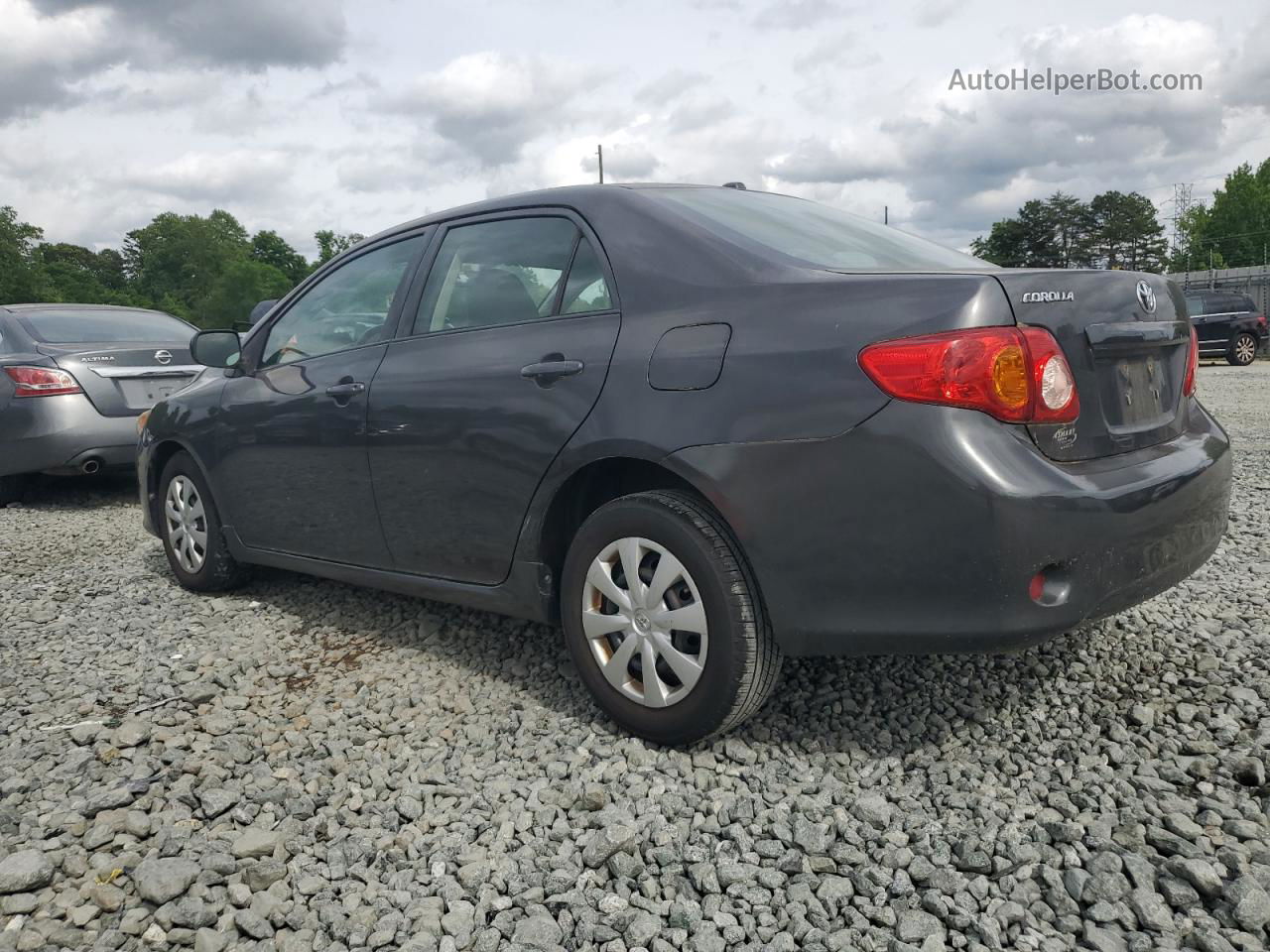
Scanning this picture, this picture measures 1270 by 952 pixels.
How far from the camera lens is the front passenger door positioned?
3723mm

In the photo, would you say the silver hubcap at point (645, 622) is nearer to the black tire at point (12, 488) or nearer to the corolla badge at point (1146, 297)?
the corolla badge at point (1146, 297)

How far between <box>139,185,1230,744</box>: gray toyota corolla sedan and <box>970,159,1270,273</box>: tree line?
7698 centimetres

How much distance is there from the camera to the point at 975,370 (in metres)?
2.30

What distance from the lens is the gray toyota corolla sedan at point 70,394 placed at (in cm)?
722

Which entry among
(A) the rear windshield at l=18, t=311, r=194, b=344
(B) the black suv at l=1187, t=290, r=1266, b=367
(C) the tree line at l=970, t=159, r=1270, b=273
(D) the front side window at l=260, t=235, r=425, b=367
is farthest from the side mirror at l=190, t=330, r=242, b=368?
(C) the tree line at l=970, t=159, r=1270, b=273

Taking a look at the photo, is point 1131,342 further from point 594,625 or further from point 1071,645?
point 594,625

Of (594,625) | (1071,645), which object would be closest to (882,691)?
(1071,645)

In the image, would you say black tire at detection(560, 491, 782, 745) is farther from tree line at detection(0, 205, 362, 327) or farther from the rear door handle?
tree line at detection(0, 205, 362, 327)

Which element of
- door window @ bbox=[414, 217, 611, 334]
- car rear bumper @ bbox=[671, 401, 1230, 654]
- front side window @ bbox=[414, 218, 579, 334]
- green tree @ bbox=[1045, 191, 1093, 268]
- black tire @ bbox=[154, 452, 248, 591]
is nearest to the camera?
car rear bumper @ bbox=[671, 401, 1230, 654]

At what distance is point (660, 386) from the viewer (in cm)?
272

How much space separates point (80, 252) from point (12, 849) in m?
128

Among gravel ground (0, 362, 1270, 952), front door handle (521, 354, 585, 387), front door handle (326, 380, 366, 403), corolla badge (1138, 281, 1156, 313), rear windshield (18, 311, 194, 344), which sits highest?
rear windshield (18, 311, 194, 344)

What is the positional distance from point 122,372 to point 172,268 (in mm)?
111615

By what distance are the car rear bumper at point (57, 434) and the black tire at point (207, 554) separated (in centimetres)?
281
